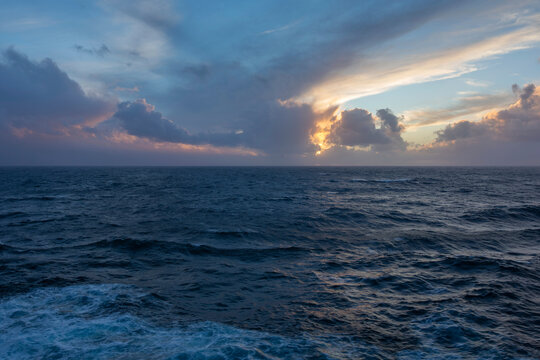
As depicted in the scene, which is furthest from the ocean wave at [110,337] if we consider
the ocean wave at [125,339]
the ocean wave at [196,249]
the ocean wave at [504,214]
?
the ocean wave at [504,214]

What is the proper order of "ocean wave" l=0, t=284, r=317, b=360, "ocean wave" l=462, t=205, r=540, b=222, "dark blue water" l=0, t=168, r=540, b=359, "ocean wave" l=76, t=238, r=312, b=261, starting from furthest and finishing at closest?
"ocean wave" l=462, t=205, r=540, b=222, "ocean wave" l=76, t=238, r=312, b=261, "dark blue water" l=0, t=168, r=540, b=359, "ocean wave" l=0, t=284, r=317, b=360

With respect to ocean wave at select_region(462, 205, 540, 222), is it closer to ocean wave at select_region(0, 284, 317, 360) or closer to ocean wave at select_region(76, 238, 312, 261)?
ocean wave at select_region(76, 238, 312, 261)

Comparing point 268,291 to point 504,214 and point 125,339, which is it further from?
point 504,214

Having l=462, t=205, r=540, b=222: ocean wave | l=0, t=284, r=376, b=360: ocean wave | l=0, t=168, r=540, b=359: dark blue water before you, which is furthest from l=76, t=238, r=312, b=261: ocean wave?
l=462, t=205, r=540, b=222: ocean wave

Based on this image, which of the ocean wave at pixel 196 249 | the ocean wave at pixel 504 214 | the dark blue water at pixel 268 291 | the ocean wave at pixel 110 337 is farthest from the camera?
the ocean wave at pixel 504 214

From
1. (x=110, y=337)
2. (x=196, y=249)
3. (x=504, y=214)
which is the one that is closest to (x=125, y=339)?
(x=110, y=337)

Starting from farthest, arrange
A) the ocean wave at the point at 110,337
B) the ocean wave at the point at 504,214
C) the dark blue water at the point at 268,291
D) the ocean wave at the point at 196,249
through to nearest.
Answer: the ocean wave at the point at 504,214 < the ocean wave at the point at 196,249 < the dark blue water at the point at 268,291 < the ocean wave at the point at 110,337

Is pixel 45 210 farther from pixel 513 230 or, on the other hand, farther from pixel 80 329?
pixel 513 230

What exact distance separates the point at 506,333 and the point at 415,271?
19.0 feet

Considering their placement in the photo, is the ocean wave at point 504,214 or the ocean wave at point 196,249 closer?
the ocean wave at point 196,249

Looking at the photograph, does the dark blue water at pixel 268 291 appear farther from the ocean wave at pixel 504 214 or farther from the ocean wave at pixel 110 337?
the ocean wave at pixel 504 214

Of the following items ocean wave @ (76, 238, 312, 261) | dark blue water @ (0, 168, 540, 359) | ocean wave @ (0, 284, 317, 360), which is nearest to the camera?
ocean wave @ (0, 284, 317, 360)

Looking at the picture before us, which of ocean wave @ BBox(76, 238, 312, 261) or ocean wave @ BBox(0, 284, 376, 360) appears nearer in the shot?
ocean wave @ BBox(0, 284, 376, 360)

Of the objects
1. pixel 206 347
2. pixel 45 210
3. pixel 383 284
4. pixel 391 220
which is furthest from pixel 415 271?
pixel 45 210
